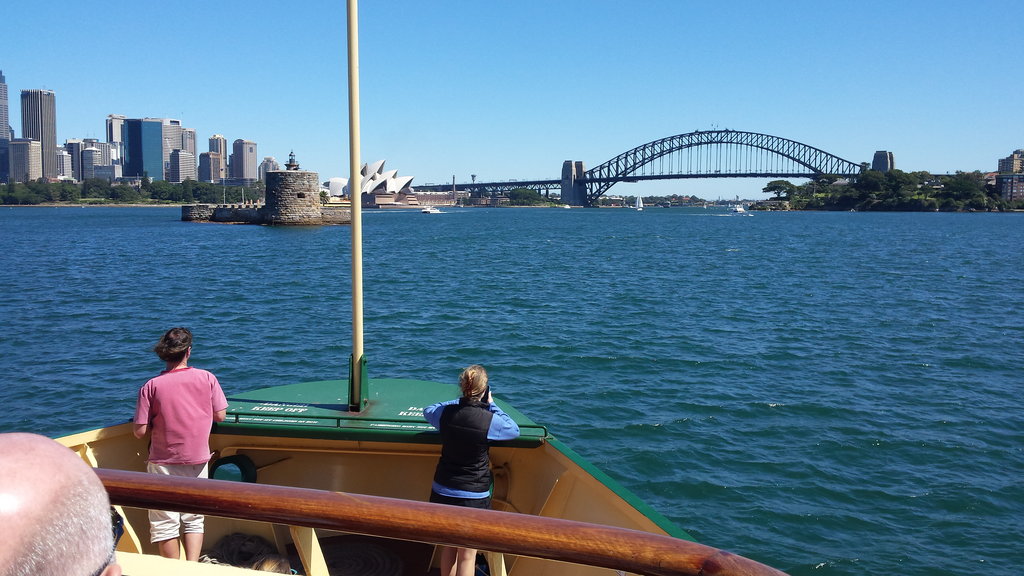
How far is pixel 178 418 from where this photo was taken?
14.7 feet

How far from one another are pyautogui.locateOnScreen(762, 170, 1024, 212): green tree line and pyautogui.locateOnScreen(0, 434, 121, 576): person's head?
176231 mm

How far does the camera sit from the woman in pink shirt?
4.44 m

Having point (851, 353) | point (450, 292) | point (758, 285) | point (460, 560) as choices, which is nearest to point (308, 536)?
point (460, 560)

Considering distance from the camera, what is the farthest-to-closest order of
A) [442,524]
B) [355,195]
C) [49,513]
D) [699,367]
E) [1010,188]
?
[1010,188] → [699,367] → [355,195] → [442,524] → [49,513]

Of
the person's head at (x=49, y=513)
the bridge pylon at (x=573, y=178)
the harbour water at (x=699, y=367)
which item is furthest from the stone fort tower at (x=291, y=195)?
the bridge pylon at (x=573, y=178)

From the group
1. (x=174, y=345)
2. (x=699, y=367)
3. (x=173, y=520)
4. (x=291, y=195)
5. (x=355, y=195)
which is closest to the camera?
(x=173, y=520)

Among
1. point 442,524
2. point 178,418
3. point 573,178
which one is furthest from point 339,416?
point 573,178

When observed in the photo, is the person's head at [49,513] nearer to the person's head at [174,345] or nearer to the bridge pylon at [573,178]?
the person's head at [174,345]

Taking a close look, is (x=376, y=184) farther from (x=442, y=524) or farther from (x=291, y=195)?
(x=442, y=524)

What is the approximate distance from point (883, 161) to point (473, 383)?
645 feet

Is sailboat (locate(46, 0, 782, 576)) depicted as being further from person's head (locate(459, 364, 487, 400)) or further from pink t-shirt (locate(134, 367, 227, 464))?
person's head (locate(459, 364, 487, 400))

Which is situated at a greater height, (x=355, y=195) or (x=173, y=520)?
(x=355, y=195)

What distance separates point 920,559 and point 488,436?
5.87 metres

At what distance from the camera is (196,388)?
4.54 metres
